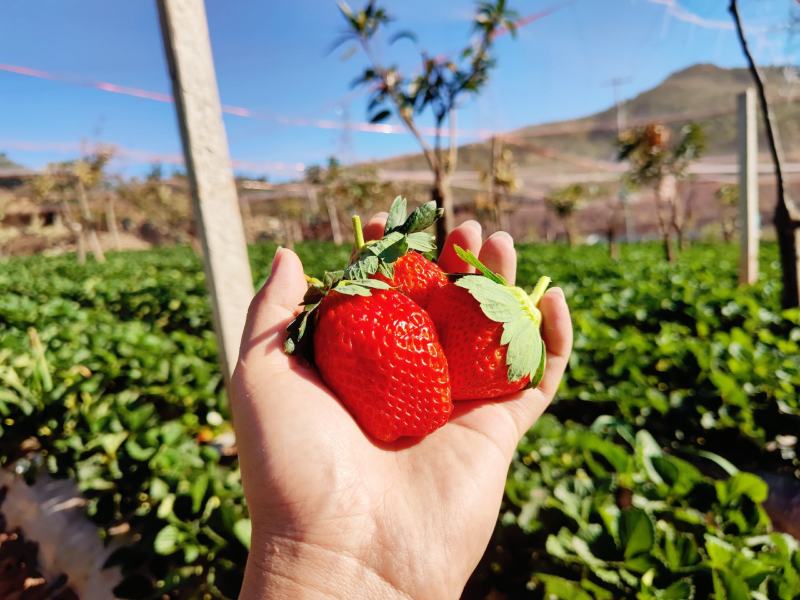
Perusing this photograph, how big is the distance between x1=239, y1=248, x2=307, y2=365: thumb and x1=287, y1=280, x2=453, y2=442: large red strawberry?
4 centimetres

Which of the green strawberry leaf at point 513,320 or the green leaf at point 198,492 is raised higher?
the green strawberry leaf at point 513,320

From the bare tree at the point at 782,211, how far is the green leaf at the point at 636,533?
2358 mm

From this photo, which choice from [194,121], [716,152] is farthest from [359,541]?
[716,152]

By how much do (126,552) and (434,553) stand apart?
114cm

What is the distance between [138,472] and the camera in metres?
1.83

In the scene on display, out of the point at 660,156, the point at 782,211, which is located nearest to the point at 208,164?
the point at 782,211

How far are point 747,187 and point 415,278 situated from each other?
Result: 188 inches

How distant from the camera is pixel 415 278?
1.27 meters

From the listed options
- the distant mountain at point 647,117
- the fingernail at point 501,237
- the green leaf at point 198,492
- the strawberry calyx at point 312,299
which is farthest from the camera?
the distant mountain at point 647,117

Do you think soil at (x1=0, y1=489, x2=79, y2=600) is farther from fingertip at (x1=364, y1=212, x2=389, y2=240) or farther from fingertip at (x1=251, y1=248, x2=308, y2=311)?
fingertip at (x1=364, y1=212, x2=389, y2=240)

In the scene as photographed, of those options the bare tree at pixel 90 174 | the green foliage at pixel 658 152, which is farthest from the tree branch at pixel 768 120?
the bare tree at pixel 90 174

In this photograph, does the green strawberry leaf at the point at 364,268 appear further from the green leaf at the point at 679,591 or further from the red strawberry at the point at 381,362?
the green leaf at the point at 679,591

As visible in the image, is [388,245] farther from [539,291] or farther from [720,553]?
[720,553]

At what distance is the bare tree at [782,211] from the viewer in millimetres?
2689
